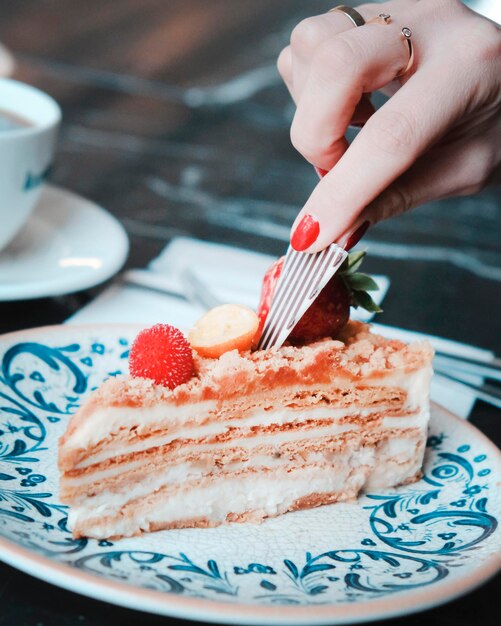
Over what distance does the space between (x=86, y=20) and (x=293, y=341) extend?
324cm

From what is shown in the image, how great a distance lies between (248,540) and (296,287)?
393 mm

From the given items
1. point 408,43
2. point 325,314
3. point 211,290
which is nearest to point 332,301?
point 325,314

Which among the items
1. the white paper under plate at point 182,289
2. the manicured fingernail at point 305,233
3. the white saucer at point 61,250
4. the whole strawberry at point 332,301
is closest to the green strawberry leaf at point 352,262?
the whole strawberry at point 332,301

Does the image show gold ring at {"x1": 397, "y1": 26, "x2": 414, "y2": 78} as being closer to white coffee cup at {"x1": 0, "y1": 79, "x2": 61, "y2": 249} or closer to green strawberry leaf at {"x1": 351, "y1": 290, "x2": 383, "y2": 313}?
green strawberry leaf at {"x1": 351, "y1": 290, "x2": 383, "y2": 313}

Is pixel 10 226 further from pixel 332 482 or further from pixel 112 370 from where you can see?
pixel 332 482

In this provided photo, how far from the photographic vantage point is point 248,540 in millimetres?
1168

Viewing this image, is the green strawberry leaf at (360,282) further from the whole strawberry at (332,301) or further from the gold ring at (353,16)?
the gold ring at (353,16)

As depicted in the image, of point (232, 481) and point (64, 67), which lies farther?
point (64, 67)

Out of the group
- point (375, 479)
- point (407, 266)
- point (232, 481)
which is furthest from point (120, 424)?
point (407, 266)

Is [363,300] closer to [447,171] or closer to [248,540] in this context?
[447,171]

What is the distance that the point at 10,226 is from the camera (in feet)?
6.05

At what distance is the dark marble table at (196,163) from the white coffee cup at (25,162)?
227 mm

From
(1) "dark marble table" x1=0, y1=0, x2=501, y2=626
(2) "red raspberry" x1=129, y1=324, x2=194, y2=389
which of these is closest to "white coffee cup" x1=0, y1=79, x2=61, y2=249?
(1) "dark marble table" x1=0, y1=0, x2=501, y2=626

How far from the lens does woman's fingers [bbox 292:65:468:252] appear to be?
117 cm
